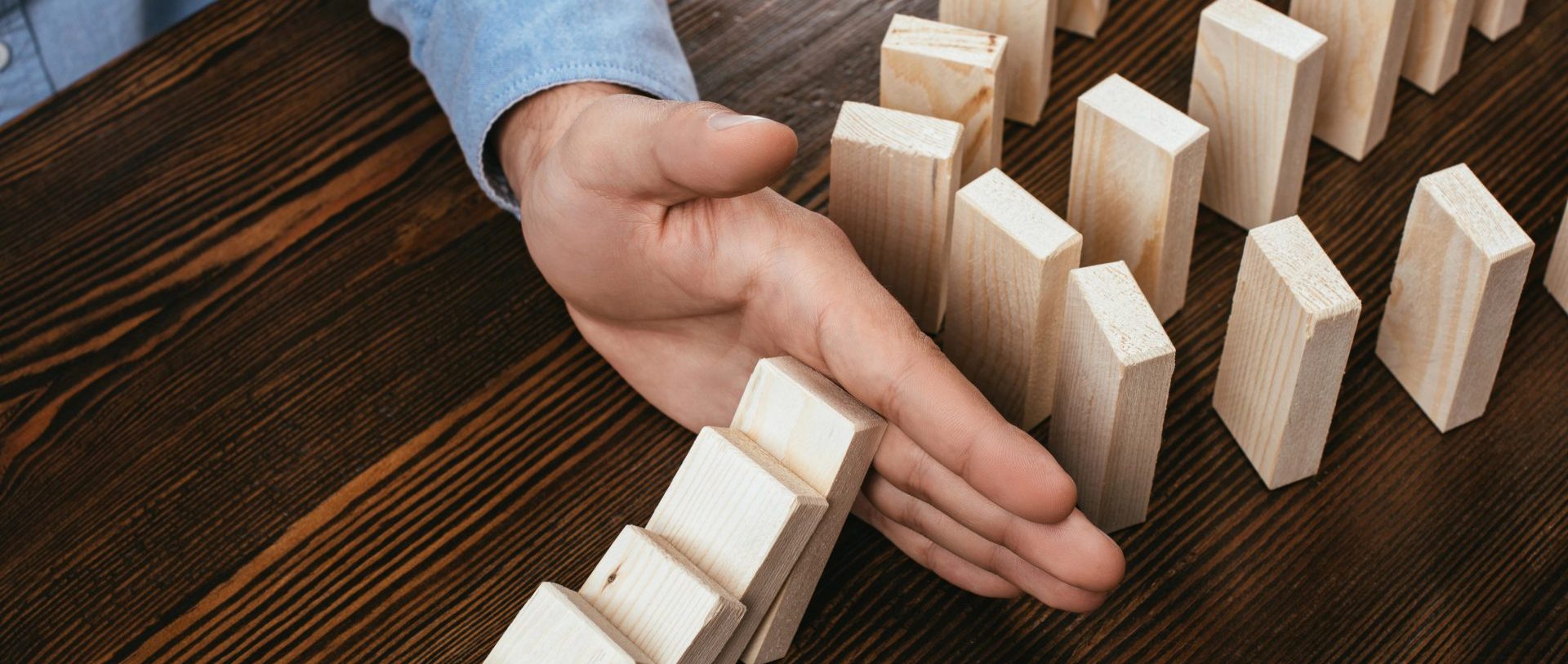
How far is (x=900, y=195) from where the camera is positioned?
25.1 inches

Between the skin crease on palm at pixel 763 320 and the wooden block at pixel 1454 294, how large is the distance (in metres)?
0.21

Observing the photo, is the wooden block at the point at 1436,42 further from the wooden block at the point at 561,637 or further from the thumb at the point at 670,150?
the wooden block at the point at 561,637

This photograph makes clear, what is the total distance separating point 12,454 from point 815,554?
1.40 ft

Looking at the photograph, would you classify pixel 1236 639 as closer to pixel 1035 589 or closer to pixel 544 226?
pixel 1035 589

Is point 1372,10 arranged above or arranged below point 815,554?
above

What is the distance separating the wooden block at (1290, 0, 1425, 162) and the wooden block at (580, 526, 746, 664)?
45 cm

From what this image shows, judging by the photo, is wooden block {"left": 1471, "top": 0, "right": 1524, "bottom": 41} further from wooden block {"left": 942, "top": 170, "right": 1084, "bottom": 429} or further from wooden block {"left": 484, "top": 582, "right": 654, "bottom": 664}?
wooden block {"left": 484, "top": 582, "right": 654, "bottom": 664}

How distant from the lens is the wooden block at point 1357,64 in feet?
Answer: 2.27

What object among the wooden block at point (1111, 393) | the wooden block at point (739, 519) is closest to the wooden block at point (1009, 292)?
the wooden block at point (1111, 393)

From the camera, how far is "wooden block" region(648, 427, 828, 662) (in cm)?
53

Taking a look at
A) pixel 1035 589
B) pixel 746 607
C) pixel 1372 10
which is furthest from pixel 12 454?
pixel 1372 10

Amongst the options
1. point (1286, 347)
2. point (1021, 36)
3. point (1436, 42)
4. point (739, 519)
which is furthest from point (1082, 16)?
point (739, 519)

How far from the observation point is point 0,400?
0.69 m

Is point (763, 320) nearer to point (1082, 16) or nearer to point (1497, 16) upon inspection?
point (1082, 16)
